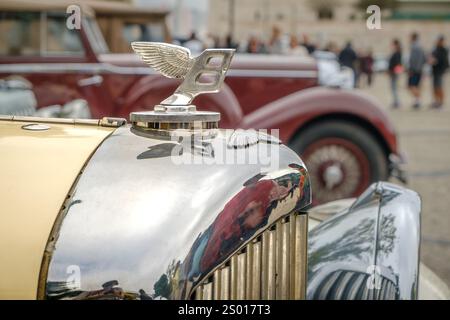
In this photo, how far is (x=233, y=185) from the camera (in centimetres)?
133

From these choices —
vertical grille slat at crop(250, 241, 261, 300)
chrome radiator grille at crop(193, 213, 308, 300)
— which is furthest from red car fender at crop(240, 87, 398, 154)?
vertical grille slat at crop(250, 241, 261, 300)

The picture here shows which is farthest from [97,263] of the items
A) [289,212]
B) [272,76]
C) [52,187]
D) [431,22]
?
[431,22]

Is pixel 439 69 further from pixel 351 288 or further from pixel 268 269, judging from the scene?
pixel 268 269

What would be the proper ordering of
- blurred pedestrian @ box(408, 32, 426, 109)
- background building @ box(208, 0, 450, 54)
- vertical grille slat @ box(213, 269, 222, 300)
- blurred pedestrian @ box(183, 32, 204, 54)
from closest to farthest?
vertical grille slat @ box(213, 269, 222, 300) → blurred pedestrian @ box(183, 32, 204, 54) → blurred pedestrian @ box(408, 32, 426, 109) → background building @ box(208, 0, 450, 54)

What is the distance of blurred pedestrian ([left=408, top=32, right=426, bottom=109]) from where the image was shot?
14414 millimetres

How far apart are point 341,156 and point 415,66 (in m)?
9.87

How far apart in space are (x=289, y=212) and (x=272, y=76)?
15.7ft

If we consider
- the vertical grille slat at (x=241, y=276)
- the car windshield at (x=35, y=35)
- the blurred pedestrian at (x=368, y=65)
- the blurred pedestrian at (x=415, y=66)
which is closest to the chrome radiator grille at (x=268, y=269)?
the vertical grille slat at (x=241, y=276)

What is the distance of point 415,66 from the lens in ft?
47.8

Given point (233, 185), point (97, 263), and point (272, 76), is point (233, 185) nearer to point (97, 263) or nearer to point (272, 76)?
point (97, 263)

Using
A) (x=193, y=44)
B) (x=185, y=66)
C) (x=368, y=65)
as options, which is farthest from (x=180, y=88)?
(x=368, y=65)

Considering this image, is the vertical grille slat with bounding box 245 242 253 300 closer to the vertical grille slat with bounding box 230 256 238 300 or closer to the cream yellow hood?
the vertical grille slat with bounding box 230 256 238 300

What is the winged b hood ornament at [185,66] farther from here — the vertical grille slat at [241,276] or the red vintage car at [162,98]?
the red vintage car at [162,98]
